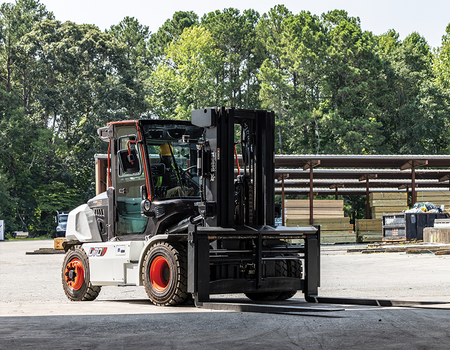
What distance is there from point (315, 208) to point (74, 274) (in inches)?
871

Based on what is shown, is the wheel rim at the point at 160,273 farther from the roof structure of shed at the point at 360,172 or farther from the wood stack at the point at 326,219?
the wood stack at the point at 326,219

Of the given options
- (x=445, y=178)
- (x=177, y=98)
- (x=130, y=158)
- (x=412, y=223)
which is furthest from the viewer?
(x=177, y=98)

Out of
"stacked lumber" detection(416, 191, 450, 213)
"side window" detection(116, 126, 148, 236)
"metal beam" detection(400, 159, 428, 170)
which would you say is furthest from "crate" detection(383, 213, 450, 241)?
"side window" detection(116, 126, 148, 236)

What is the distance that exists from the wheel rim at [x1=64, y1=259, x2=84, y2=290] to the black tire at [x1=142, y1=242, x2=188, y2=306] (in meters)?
2.03

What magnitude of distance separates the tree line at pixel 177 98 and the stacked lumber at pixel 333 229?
68.4 feet

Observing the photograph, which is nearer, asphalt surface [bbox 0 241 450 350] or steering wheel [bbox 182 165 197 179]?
asphalt surface [bbox 0 241 450 350]

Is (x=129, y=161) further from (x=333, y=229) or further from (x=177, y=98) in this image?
(x=177, y=98)

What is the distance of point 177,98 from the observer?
58.1 meters

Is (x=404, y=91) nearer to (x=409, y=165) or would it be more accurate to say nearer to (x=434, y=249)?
(x=409, y=165)

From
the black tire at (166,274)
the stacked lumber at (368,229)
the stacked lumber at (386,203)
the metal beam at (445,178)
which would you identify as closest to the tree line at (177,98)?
the metal beam at (445,178)

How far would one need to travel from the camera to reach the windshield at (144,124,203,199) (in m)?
8.97

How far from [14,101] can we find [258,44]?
921 inches

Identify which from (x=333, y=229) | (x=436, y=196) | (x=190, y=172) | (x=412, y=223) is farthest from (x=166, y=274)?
(x=436, y=196)

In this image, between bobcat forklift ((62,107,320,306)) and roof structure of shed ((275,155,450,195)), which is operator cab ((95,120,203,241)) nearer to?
bobcat forklift ((62,107,320,306))
